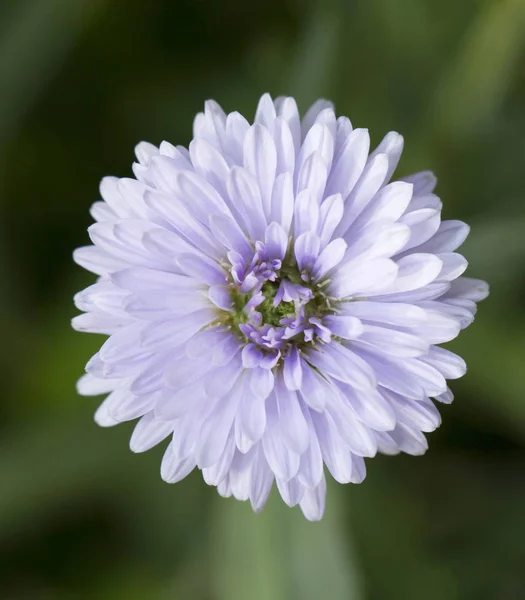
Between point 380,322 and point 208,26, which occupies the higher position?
point 208,26

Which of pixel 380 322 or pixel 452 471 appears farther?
pixel 452 471

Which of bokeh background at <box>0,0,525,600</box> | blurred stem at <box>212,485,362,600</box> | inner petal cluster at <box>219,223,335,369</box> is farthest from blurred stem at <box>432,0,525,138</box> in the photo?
blurred stem at <box>212,485,362,600</box>

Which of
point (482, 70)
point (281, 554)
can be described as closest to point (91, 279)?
point (281, 554)

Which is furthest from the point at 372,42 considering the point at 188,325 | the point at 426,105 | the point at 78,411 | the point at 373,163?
the point at 78,411

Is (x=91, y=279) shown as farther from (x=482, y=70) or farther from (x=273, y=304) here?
(x=482, y=70)

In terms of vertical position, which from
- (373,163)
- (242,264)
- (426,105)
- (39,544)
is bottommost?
(39,544)

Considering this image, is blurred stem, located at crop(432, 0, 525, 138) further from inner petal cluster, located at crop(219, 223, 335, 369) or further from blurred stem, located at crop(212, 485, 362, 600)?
blurred stem, located at crop(212, 485, 362, 600)

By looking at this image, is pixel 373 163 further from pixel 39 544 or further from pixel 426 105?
pixel 39 544
